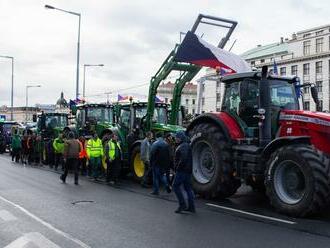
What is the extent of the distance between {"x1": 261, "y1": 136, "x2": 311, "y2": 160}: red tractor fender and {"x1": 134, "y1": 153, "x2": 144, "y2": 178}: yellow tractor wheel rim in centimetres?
636

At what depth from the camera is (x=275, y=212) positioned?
10727mm

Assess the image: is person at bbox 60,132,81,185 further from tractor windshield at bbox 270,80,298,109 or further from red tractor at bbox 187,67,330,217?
tractor windshield at bbox 270,80,298,109

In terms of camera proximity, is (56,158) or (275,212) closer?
(275,212)

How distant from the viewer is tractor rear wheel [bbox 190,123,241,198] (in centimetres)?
1197

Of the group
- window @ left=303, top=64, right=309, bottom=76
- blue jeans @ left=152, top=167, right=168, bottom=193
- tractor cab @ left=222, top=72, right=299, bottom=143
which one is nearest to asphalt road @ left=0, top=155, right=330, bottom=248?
blue jeans @ left=152, top=167, right=168, bottom=193

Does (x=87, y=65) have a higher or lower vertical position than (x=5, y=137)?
higher

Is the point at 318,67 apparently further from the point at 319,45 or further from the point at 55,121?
the point at 55,121

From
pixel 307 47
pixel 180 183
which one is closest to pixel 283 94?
pixel 180 183

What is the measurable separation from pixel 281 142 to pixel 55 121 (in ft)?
59.9

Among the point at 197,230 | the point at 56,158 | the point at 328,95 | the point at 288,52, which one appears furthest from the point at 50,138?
the point at 288,52

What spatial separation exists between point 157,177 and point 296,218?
14.4 ft

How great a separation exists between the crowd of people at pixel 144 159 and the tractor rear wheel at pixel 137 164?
1.33ft

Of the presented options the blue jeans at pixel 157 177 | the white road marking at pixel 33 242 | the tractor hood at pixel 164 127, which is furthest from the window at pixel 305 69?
the white road marking at pixel 33 242

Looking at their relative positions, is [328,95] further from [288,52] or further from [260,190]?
[260,190]
